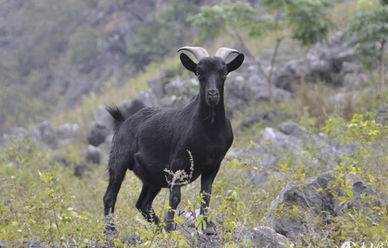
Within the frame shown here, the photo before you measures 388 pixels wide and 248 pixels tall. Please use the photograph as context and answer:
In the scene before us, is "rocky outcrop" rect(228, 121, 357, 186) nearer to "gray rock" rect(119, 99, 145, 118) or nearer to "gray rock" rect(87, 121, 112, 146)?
"gray rock" rect(119, 99, 145, 118)

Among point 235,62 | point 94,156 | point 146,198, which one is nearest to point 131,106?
point 94,156

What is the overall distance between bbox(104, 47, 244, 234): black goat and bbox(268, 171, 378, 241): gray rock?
101 centimetres

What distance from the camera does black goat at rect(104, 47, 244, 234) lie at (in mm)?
6125

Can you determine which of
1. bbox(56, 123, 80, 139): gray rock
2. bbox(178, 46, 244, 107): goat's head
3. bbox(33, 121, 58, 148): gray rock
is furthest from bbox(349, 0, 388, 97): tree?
bbox(33, 121, 58, 148): gray rock

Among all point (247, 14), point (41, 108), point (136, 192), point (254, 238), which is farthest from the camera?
point (41, 108)

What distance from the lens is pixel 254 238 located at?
17.8 feet

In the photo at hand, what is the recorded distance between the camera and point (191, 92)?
51.7 ft

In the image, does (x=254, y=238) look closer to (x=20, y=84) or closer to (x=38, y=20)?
(x=20, y=84)

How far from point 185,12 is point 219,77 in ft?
107

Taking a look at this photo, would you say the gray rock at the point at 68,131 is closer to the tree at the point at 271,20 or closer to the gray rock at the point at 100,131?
the gray rock at the point at 100,131

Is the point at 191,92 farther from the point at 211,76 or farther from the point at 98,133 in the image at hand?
the point at 211,76

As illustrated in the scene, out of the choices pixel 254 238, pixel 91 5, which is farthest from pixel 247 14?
pixel 91 5

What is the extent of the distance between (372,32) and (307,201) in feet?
33.4

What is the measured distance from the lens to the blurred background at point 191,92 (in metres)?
7.46
